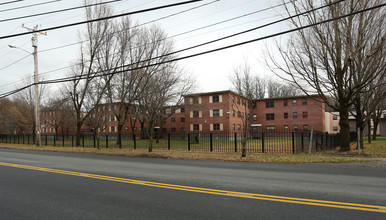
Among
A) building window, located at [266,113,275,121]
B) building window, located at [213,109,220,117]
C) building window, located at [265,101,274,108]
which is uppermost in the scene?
→ building window, located at [265,101,274,108]

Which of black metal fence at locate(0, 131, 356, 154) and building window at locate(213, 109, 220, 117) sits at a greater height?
building window at locate(213, 109, 220, 117)

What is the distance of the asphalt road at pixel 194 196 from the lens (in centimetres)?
450

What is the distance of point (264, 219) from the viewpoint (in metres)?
4.15

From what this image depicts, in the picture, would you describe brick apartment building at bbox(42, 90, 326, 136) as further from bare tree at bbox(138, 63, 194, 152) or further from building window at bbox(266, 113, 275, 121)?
bare tree at bbox(138, 63, 194, 152)

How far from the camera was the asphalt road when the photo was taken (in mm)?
4496

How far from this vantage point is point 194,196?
221 inches

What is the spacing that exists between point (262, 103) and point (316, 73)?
37.8 m

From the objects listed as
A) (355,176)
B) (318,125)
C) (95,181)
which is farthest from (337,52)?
(318,125)

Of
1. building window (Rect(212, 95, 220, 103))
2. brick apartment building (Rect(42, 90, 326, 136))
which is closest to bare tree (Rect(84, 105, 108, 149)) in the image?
brick apartment building (Rect(42, 90, 326, 136))

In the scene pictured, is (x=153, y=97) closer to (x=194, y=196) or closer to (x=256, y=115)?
(x=194, y=196)

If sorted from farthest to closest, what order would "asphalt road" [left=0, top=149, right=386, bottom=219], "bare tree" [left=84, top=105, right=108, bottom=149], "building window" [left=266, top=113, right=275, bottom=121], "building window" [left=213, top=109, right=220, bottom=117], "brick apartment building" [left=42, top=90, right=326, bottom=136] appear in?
"building window" [left=266, top=113, right=275, bottom=121]
"building window" [left=213, top=109, right=220, bottom=117]
"brick apartment building" [left=42, top=90, right=326, bottom=136]
"bare tree" [left=84, top=105, right=108, bottom=149]
"asphalt road" [left=0, top=149, right=386, bottom=219]

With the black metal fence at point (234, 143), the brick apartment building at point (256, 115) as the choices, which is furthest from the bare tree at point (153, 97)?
the brick apartment building at point (256, 115)

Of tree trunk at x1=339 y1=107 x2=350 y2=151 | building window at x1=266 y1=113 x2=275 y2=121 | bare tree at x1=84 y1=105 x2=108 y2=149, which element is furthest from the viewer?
building window at x1=266 y1=113 x2=275 y2=121

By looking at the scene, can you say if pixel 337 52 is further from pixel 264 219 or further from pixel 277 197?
pixel 264 219
